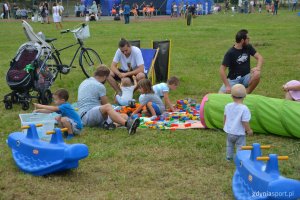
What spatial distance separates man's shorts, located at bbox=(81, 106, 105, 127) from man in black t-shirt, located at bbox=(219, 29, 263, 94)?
2.25 metres

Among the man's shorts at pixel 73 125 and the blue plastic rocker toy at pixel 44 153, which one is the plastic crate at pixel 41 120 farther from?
the blue plastic rocker toy at pixel 44 153

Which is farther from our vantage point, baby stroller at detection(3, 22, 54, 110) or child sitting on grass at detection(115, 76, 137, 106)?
child sitting on grass at detection(115, 76, 137, 106)

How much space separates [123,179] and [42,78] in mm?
4230

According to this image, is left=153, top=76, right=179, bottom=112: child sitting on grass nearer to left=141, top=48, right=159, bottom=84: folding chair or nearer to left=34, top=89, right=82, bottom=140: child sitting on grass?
left=141, top=48, right=159, bottom=84: folding chair

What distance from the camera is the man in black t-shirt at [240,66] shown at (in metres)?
8.35

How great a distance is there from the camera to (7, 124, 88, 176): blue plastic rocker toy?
499 centimetres

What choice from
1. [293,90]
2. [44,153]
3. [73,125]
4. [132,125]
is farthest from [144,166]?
[293,90]

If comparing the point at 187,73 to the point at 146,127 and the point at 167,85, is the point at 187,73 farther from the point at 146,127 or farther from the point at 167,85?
the point at 146,127

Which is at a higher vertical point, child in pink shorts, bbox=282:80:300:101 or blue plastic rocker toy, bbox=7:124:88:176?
child in pink shorts, bbox=282:80:300:101

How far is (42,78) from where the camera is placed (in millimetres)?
8891

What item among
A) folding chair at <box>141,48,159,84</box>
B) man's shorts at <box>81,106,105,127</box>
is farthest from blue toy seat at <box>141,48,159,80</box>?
man's shorts at <box>81,106,105,127</box>

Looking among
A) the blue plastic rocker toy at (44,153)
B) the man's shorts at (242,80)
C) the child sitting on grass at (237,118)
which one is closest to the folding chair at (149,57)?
the man's shorts at (242,80)

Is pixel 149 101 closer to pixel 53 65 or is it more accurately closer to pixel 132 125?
pixel 132 125

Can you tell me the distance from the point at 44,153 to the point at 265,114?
10.1 ft
